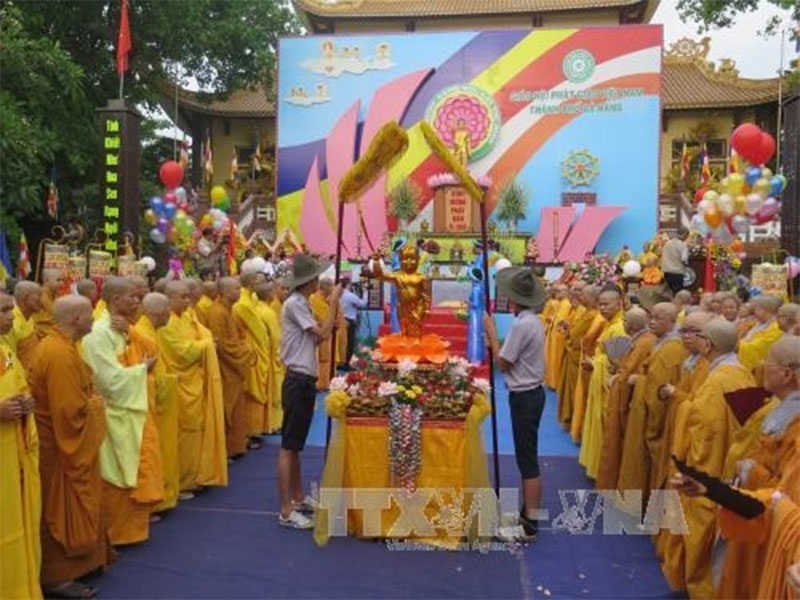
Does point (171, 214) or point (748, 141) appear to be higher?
point (748, 141)

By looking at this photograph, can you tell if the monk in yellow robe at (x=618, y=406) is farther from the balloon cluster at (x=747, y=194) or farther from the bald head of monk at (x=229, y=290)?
the balloon cluster at (x=747, y=194)

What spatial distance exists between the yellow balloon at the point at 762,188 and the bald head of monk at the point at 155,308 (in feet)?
25.3

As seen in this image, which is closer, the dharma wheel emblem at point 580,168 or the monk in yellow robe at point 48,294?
the monk in yellow robe at point 48,294

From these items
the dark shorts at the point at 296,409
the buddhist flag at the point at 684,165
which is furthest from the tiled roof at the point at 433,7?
the dark shorts at the point at 296,409

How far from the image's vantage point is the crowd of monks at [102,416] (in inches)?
141

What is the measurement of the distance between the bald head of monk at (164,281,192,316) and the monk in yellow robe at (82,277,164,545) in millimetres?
967

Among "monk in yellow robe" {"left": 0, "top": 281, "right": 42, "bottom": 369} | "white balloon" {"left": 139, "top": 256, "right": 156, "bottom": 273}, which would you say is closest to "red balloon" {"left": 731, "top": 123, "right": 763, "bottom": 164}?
"white balloon" {"left": 139, "top": 256, "right": 156, "bottom": 273}

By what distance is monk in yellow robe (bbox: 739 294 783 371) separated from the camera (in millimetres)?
5926

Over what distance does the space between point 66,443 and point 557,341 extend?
7.39 meters

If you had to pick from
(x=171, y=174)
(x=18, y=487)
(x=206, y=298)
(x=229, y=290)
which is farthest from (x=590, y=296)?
(x=171, y=174)

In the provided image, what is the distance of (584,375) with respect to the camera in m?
7.54

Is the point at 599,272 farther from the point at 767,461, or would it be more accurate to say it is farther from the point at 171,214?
the point at 767,461

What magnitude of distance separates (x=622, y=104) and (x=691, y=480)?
17639 millimetres

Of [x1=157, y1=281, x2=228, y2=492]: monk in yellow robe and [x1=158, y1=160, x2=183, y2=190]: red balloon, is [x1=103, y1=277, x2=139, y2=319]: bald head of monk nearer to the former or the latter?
[x1=157, y1=281, x2=228, y2=492]: monk in yellow robe
